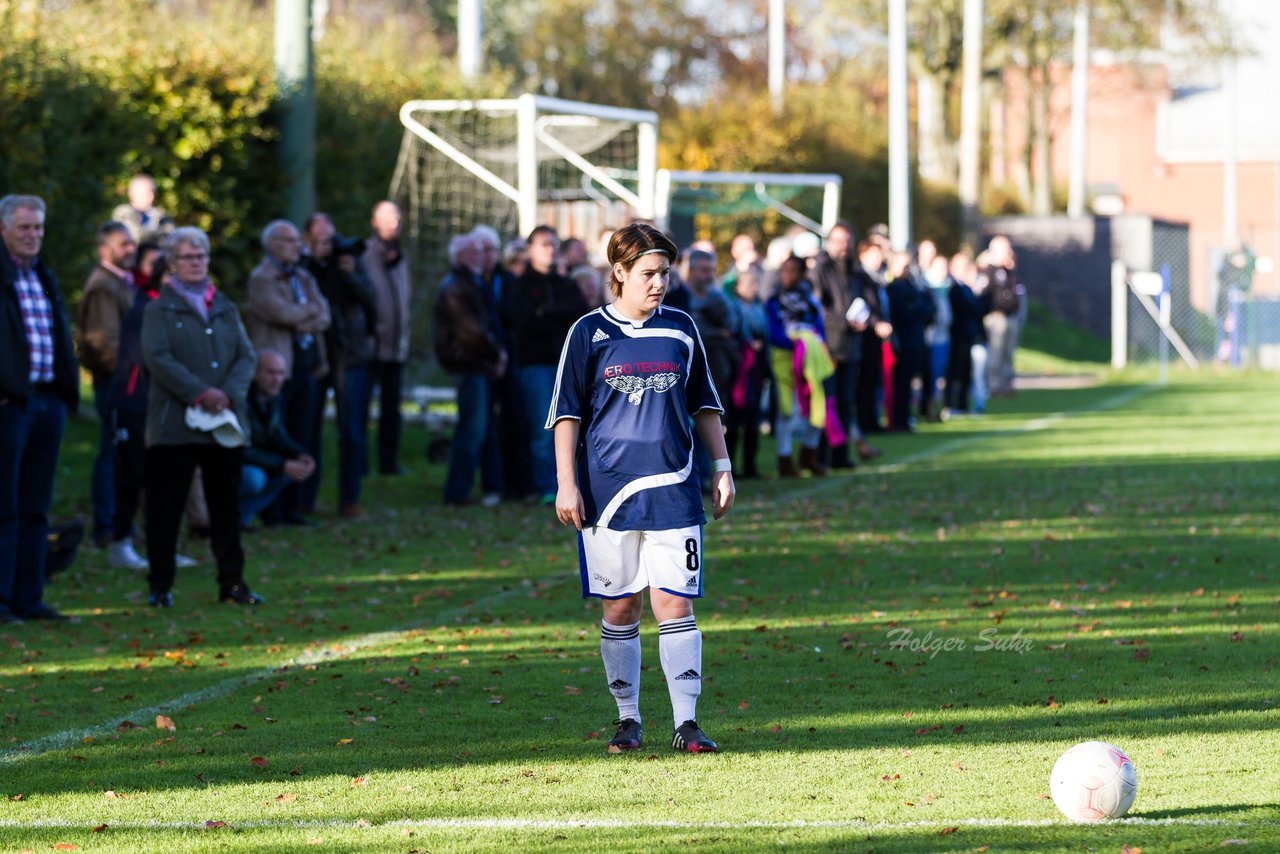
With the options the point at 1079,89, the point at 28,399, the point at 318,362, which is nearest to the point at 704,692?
the point at 28,399

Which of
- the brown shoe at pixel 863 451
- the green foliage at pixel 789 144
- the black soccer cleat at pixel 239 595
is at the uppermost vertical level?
the green foliage at pixel 789 144

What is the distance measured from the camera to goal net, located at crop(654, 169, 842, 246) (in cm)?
2672

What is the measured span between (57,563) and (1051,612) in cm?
562

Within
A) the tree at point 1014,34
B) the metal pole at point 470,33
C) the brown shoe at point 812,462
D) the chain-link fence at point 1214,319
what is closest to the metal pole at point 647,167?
the brown shoe at point 812,462

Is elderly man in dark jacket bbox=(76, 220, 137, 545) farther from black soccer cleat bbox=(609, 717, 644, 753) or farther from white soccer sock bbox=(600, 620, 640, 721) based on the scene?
black soccer cleat bbox=(609, 717, 644, 753)

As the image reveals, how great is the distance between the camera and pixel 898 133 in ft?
107

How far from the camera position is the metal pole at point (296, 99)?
17078mm

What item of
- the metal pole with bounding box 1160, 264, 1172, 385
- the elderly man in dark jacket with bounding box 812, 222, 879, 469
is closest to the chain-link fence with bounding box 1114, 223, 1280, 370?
the metal pole with bounding box 1160, 264, 1172, 385

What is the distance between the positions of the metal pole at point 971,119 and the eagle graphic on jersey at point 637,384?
3474 cm

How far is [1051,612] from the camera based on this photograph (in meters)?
9.74

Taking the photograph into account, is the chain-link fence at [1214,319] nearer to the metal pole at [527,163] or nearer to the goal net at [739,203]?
→ the goal net at [739,203]

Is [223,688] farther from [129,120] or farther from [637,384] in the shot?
[129,120]

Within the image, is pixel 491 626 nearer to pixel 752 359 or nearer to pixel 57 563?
pixel 57 563

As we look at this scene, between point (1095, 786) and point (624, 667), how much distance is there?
1.95 m
